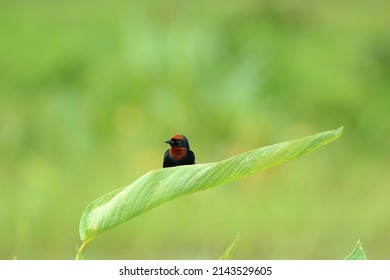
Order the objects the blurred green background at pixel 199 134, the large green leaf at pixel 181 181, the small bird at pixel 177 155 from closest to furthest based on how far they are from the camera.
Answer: the large green leaf at pixel 181 181 < the small bird at pixel 177 155 < the blurred green background at pixel 199 134

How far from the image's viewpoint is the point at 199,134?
11.4ft

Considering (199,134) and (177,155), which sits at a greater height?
(199,134)

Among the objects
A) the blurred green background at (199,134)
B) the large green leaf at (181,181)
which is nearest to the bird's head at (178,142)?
the large green leaf at (181,181)

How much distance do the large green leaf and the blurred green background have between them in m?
1.96

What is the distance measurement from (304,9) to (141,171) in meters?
1.88

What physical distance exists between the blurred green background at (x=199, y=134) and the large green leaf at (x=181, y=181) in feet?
6.43

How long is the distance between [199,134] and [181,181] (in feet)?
8.51

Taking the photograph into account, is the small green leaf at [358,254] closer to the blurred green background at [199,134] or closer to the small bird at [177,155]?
the small bird at [177,155]

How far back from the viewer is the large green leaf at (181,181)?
34.9 inches

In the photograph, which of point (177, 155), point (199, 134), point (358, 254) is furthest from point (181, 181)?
point (199, 134)

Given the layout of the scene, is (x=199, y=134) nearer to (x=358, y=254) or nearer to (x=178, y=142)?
(x=178, y=142)

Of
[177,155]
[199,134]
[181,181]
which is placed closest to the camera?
[181,181]
